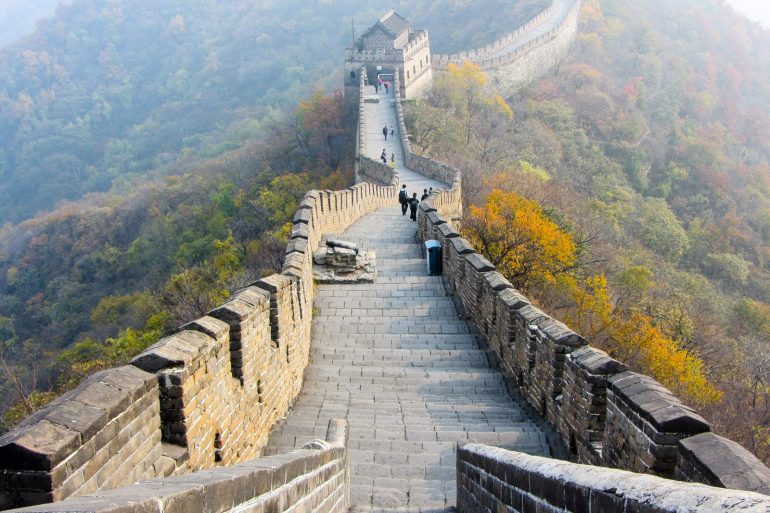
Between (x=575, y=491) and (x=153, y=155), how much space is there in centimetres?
7442

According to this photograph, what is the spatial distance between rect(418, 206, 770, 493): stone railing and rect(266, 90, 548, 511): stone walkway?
42 cm

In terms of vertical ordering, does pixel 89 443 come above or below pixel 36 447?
below

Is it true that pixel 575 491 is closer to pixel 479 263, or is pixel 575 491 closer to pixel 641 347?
pixel 479 263

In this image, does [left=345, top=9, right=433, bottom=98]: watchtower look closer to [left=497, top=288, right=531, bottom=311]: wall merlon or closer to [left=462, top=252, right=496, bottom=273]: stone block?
[left=462, top=252, right=496, bottom=273]: stone block

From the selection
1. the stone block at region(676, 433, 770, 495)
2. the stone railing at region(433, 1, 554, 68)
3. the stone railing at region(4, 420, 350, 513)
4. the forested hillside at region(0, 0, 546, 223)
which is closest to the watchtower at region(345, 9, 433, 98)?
the stone railing at region(433, 1, 554, 68)

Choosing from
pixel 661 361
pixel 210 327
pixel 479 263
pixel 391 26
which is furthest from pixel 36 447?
pixel 391 26

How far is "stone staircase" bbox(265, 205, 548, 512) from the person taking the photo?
5.98 metres

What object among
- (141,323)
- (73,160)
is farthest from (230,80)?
(141,323)

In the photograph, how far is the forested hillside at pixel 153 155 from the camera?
837 inches

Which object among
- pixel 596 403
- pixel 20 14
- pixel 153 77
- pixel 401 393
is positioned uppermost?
pixel 20 14

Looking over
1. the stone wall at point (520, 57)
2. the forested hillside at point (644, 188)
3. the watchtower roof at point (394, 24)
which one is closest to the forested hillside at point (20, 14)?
the forested hillside at point (644, 188)

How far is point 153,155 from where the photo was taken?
7194cm

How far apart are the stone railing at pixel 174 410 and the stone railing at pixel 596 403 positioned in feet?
8.15

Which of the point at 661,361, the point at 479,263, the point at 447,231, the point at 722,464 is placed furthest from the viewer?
the point at 661,361
